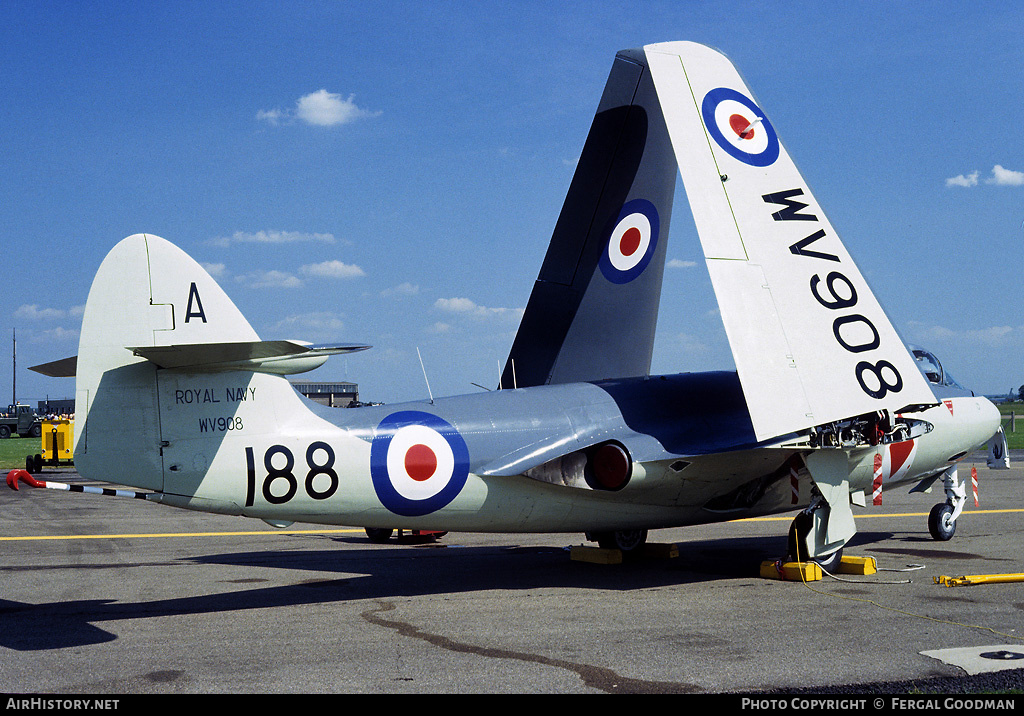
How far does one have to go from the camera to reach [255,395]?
31.7 ft

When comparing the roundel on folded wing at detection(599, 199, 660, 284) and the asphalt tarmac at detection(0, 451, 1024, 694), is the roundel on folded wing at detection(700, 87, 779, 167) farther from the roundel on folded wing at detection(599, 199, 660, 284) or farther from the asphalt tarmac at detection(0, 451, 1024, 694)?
the asphalt tarmac at detection(0, 451, 1024, 694)

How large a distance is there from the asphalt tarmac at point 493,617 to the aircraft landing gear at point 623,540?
303 mm

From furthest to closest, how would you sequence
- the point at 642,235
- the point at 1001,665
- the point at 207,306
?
1. the point at 642,235
2. the point at 207,306
3. the point at 1001,665

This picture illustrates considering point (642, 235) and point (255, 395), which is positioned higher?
point (642, 235)

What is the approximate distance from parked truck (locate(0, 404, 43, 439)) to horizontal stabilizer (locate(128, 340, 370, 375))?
51.0 metres

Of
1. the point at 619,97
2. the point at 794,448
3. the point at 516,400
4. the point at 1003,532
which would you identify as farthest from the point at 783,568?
the point at 619,97

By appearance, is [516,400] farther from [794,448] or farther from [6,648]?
[6,648]

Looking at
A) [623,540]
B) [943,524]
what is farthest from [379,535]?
[943,524]

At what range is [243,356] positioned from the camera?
352 inches

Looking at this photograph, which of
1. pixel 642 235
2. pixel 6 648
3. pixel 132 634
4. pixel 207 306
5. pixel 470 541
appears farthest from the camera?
pixel 470 541

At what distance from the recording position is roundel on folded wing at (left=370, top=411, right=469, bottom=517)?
10.0 m

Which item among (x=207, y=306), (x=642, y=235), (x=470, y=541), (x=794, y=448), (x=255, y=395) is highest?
(x=642, y=235)

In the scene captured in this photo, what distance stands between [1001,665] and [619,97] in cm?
1114

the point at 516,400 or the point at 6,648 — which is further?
the point at 516,400
